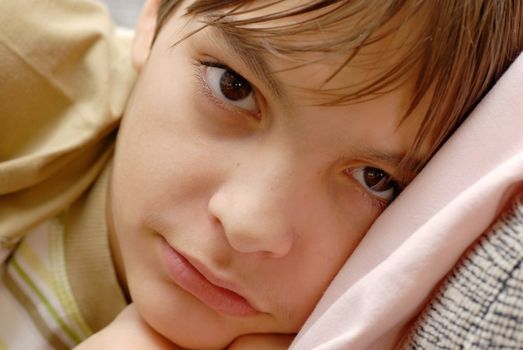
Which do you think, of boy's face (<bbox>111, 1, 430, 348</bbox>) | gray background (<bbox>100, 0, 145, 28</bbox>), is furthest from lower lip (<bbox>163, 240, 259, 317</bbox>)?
gray background (<bbox>100, 0, 145, 28</bbox>)

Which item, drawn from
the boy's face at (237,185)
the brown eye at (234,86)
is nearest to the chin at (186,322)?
the boy's face at (237,185)

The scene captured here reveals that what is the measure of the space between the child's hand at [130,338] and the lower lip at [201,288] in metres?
0.09

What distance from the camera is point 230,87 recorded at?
0.82m

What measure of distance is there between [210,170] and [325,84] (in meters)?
0.15

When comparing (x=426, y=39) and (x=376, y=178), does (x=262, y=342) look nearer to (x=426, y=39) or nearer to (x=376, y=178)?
(x=376, y=178)

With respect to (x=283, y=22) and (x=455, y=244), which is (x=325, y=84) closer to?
(x=283, y=22)

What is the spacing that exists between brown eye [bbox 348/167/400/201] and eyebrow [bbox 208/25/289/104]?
5.1 inches

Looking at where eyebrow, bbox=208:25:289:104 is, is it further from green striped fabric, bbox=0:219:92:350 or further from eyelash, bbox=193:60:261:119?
green striped fabric, bbox=0:219:92:350

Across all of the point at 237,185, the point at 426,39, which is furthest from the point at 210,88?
the point at 426,39

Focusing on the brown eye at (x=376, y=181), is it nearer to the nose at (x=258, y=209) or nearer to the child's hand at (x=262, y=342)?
the nose at (x=258, y=209)

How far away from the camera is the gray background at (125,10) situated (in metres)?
1.37

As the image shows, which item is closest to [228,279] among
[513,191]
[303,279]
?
[303,279]

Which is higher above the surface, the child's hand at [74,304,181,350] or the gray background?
the gray background

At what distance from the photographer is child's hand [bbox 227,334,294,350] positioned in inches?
34.4
